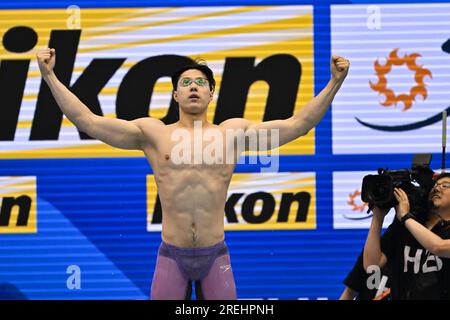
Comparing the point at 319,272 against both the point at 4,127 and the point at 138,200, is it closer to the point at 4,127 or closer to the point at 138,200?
the point at 138,200

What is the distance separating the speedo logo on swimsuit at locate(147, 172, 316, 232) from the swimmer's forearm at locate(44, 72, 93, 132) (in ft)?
7.85

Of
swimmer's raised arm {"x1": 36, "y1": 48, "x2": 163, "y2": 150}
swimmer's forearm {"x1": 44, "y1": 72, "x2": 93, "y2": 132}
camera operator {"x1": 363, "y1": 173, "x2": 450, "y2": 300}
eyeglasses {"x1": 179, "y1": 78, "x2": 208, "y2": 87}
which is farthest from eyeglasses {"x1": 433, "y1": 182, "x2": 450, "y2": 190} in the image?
swimmer's forearm {"x1": 44, "y1": 72, "x2": 93, "y2": 132}

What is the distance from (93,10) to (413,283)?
401 cm

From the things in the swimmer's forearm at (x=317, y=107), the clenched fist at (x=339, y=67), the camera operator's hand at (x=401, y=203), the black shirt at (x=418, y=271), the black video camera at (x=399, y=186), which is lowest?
the black shirt at (x=418, y=271)

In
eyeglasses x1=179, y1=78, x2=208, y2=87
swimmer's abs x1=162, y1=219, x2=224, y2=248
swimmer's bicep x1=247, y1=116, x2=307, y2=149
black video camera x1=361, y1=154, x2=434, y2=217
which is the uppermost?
eyeglasses x1=179, y1=78, x2=208, y2=87

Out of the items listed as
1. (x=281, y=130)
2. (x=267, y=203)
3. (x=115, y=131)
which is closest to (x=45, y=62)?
(x=115, y=131)

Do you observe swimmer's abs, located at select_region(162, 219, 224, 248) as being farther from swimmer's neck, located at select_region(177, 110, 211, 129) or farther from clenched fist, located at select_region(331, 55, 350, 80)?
clenched fist, located at select_region(331, 55, 350, 80)

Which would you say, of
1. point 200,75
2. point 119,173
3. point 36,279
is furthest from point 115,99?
point 200,75

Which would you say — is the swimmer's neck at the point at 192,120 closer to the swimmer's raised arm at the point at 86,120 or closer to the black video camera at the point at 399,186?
the swimmer's raised arm at the point at 86,120

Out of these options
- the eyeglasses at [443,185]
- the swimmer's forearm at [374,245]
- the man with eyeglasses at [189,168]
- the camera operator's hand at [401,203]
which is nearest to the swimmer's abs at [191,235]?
the man with eyeglasses at [189,168]

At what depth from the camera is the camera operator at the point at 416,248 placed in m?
5.88

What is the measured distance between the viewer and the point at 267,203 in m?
8.22

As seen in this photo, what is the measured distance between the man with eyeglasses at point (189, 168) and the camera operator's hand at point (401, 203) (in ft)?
2.44

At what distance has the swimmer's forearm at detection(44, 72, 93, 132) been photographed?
5.80 metres
